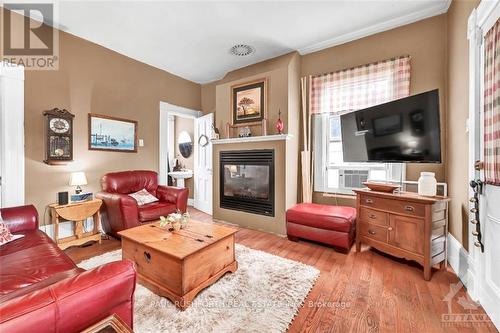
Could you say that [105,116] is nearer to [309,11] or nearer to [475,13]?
[309,11]

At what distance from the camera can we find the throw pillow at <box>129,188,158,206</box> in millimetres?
3223

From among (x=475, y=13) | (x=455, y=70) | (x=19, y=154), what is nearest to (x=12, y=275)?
(x=19, y=154)

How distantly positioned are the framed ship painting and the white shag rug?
6.29 feet

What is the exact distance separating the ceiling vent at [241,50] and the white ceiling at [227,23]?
3.9 inches

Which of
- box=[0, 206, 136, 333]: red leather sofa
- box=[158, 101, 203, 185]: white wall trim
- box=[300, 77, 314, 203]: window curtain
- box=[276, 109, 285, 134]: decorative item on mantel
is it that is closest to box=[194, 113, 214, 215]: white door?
box=[158, 101, 203, 185]: white wall trim

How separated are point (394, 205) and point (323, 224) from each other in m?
0.79

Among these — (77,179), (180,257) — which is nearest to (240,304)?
(180,257)

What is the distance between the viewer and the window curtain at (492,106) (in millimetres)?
1503

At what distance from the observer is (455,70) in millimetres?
2334

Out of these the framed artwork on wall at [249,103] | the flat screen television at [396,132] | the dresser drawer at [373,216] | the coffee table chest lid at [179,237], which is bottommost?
the coffee table chest lid at [179,237]

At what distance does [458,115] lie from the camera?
2.27 metres

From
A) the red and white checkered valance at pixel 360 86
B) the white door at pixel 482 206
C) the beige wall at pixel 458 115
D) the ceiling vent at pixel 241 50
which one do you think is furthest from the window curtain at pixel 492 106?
the ceiling vent at pixel 241 50

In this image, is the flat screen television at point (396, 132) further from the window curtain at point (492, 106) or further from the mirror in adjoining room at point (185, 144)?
the mirror in adjoining room at point (185, 144)

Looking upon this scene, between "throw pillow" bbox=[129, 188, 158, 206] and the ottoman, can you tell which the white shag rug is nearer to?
the ottoman
